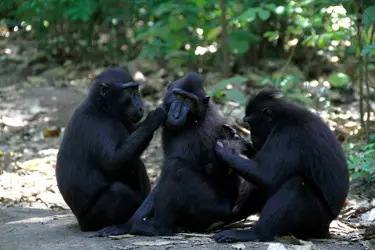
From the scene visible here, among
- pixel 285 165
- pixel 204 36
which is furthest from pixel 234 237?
pixel 204 36

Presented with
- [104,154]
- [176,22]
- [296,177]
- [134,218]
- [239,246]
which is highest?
[176,22]

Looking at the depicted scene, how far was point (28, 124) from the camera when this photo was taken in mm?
10953

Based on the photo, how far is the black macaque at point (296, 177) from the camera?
540 centimetres

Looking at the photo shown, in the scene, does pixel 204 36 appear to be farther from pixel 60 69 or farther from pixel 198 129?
pixel 198 129

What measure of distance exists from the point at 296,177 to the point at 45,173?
4.49 m

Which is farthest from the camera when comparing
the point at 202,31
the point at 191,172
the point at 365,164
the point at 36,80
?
the point at 36,80

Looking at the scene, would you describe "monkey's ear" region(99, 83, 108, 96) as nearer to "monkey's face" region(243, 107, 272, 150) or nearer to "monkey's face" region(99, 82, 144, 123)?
"monkey's face" region(99, 82, 144, 123)

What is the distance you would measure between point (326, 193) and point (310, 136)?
52 centimetres

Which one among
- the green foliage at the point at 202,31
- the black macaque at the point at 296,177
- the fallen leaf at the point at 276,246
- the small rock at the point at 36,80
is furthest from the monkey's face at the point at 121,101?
the small rock at the point at 36,80

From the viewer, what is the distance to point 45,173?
Answer: 887 centimetres

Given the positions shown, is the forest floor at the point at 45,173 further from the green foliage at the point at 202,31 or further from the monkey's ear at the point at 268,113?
the monkey's ear at the point at 268,113

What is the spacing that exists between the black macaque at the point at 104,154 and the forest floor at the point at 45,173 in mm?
332

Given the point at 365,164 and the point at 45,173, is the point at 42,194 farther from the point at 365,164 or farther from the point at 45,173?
the point at 365,164

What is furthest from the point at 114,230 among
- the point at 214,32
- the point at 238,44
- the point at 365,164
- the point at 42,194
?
the point at 214,32
